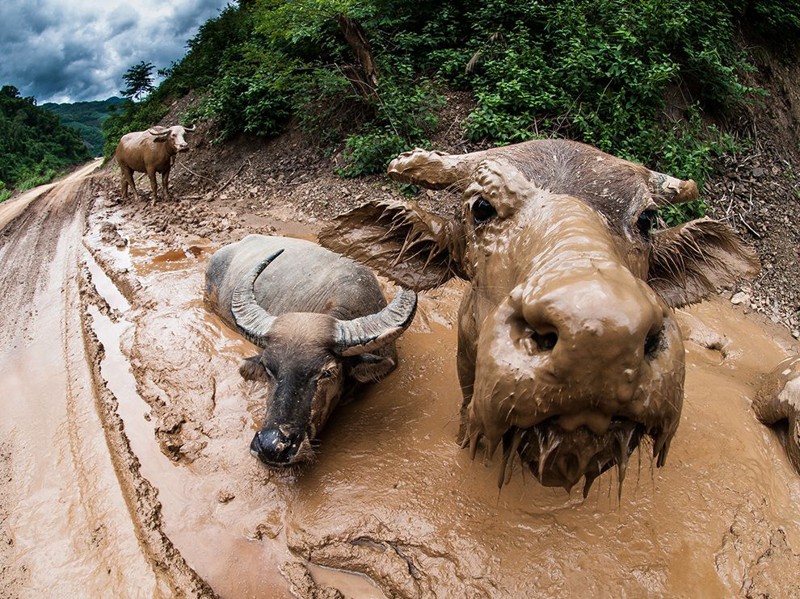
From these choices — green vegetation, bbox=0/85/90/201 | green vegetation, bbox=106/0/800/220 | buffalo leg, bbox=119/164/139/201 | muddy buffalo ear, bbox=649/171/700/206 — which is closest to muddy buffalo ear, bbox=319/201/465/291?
muddy buffalo ear, bbox=649/171/700/206

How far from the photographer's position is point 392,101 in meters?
Result: 9.60

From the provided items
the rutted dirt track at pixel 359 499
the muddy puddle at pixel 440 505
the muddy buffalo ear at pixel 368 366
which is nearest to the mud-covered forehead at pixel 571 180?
the rutted dirt track at pixel 359 499

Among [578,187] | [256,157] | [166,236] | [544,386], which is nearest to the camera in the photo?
[544,386]

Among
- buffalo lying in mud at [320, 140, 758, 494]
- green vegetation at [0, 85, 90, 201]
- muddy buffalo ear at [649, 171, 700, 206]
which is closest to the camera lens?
buffalo lying in mud at [320, 140, 758, 494]

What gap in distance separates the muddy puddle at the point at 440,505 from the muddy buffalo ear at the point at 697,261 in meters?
1.11

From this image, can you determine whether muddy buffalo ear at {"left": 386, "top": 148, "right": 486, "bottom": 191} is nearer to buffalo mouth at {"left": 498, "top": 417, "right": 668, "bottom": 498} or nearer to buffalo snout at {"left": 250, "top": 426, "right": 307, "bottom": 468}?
buffalo mouth at {"left": 498, "top": 417, "right": 668, "bottom": 498}

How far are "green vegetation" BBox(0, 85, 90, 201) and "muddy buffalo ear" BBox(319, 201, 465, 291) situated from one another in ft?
73.3

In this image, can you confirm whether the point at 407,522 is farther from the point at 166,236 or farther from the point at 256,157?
the point at 256,157

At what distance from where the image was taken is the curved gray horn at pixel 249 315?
12.7ft

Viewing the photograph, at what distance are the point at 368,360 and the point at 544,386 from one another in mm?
2624

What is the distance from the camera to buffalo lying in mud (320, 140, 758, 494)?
143 cm

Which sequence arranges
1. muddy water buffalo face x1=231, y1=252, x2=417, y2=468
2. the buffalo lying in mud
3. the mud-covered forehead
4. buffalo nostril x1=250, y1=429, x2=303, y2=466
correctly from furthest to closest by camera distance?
1. muddy water buffalo face x1=231, y1=252, x2=417, y2=468
2. buffalo nostril x1=250, y1=429, x2=303, y2=466
3. the mud-covered forehead
4. the buffalo lying in mud

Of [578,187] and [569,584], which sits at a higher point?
[578,187]

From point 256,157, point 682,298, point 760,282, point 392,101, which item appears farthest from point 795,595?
point 256,157
